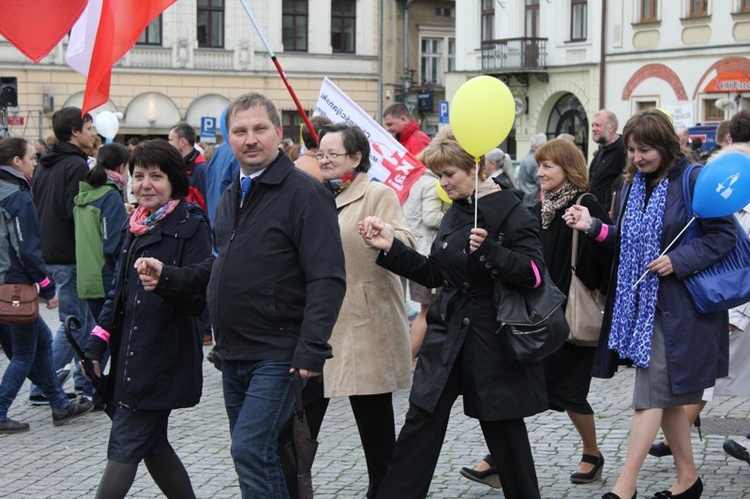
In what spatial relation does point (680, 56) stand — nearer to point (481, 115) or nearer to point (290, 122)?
point (290, 122)

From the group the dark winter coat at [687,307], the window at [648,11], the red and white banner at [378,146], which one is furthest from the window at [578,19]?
the dark winter coat at [687,307]

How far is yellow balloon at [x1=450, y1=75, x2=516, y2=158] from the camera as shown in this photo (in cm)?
549

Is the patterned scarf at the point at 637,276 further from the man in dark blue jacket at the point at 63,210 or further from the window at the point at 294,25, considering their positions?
the window at the point at 294,25

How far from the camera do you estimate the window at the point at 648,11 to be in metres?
34.7

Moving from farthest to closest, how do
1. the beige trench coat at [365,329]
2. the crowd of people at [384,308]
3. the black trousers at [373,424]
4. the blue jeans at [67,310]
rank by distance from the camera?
1. the blue jeans at [67,310]
2. the black trousers at [373,424]
3. the beige trench coat at [365,329]
4. the crowd of people at [384,308]

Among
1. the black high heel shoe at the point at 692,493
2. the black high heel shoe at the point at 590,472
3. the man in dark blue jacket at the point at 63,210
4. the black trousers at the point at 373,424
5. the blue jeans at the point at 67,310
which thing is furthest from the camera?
the blue jeans at the point at 67,310

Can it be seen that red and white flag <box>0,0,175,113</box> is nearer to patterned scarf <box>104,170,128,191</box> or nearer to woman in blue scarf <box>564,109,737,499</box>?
patterned scarf <box>104,170,128,191</box>

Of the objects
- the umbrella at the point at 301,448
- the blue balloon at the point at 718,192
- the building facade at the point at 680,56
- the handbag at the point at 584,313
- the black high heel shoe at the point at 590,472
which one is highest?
the building facade at the point at 680,56

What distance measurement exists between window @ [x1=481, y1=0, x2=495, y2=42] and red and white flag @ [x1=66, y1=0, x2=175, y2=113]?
114 feet

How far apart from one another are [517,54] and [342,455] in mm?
33159

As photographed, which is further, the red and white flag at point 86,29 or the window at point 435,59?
the window at point 435,59

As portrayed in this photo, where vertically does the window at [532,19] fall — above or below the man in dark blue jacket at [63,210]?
above

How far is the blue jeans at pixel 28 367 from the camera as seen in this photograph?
319 inches

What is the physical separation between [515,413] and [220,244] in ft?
4.94
